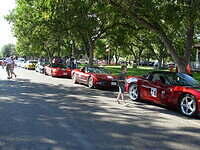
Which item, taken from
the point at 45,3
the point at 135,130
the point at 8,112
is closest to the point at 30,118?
the point at 8,112

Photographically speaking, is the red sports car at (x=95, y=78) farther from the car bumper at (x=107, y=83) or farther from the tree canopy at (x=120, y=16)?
the tree canopy at (x=120, y=16)

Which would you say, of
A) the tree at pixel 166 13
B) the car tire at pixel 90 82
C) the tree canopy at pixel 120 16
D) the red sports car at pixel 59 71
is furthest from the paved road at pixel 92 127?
the red sports car at pixel 59 71

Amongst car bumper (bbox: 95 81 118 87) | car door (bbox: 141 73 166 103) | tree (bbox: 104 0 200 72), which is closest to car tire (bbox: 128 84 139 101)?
car door (bbox: 141 73 166 103)

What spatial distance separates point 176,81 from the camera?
8984 millimetres

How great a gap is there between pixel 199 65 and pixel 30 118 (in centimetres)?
3452

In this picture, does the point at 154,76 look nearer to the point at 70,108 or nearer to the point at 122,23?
the point at 70,108

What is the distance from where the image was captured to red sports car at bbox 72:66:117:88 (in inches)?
563

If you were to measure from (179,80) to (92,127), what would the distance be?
13.4 feet

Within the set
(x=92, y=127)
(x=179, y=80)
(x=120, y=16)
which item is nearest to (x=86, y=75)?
(x=120, y=16)

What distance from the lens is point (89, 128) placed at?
19.7 ft

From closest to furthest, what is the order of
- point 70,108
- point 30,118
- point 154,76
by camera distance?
point 30,118 → point 70,108 → point 154,76

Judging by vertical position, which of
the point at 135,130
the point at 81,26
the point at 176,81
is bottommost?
the point at 135,130

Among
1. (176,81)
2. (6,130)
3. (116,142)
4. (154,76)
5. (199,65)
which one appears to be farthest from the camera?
(199,65)

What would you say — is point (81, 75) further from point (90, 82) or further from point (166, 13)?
point (166, 13)
